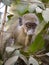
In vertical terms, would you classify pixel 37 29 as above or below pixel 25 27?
above

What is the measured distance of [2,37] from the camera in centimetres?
116

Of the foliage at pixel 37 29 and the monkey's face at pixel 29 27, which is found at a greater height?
the foliage at pixel 37 29

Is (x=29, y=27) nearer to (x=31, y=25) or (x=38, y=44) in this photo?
(x=31, y=25)

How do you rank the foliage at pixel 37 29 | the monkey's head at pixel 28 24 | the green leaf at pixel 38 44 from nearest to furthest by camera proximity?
1. the foliage at pixel 37 29
2. the green leaf at pixel 38 44
3. the monkey's head at pixel 28 24

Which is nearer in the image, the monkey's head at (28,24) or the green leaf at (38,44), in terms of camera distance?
the green leaf at (38,44)

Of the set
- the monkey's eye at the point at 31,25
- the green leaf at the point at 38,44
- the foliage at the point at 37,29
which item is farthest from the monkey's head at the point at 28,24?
the green leaf at the point at 38,44

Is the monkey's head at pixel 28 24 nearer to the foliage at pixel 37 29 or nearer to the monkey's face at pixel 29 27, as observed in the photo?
the monkey's face at pixel 29 27

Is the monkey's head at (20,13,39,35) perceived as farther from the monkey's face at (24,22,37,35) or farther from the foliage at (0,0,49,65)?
the foliage at (0,0,49,65)

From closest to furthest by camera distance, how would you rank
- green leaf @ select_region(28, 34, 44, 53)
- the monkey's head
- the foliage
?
the foliage
green leaf @ select_region(28, 34, 44, 53)
the monkey's head

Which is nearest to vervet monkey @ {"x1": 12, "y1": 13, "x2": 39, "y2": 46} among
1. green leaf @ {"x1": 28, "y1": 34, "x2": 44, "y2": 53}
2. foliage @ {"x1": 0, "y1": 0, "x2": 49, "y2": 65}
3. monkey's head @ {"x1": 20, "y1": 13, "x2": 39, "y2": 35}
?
monkey's head @ {"x1": 20, "y1": 13, "x2": 39, "y2": 35}

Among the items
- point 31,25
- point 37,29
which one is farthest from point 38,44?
point 31,25

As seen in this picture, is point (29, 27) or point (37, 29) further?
point (29, 27)

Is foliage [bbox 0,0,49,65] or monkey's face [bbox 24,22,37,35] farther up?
foliage [bbox 0,0,49,65]

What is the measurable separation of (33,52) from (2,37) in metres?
0.19
